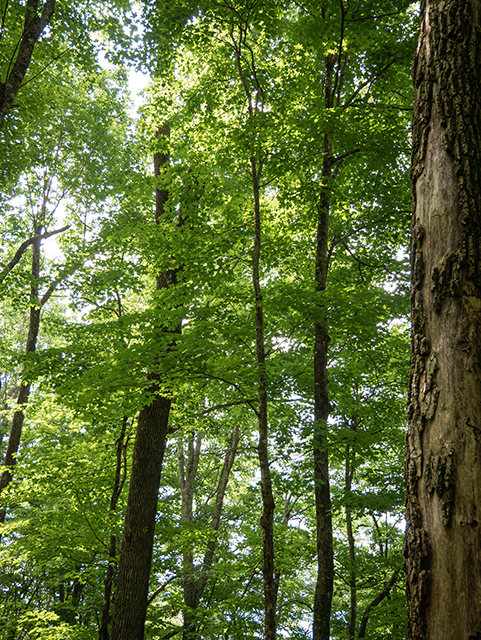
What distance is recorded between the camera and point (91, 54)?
838 centimetres

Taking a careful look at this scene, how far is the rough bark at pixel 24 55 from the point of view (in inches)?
209

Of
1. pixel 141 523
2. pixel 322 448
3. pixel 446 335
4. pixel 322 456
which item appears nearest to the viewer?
pixel 446 335

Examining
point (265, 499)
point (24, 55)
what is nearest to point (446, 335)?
point (265, 499)

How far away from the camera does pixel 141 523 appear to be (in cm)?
662

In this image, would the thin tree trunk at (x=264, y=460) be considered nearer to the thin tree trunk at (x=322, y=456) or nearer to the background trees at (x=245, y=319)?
the background trees at (x=245, y=319)

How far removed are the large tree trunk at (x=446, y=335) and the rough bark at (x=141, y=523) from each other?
14.1 ft

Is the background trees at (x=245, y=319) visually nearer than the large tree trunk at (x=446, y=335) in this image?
No

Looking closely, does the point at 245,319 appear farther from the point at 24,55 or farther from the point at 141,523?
the point at 24,55

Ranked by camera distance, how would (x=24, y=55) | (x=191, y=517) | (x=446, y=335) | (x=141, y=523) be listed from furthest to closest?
(x=191, y=517)
(x=141, y=523)
(x=24, y=55)
(x=446, y=335)

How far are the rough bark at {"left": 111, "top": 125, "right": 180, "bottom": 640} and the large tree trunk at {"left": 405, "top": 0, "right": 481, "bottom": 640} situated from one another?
4308 millimetres

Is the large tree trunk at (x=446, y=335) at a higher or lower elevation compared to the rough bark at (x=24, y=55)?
lower

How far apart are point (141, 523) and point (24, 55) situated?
269 inches

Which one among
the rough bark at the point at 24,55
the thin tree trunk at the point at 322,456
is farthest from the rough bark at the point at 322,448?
the rough bark at the point at 24,55

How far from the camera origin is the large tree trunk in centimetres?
154
